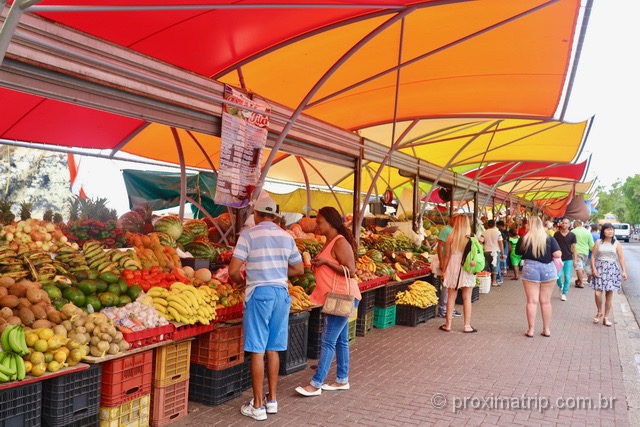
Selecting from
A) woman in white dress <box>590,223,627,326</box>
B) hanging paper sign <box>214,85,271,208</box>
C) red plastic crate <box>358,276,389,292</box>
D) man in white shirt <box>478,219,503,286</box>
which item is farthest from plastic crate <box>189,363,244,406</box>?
man in white shirt <box>478,219,503,286</box>

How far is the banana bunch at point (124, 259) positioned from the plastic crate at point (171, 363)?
119 centimetres

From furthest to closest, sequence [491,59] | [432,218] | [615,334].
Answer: [432,218] → [615,334] → [491,59]

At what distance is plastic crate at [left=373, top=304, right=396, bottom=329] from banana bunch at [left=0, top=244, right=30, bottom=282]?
19.2ft

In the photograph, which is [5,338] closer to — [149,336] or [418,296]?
[149,336]

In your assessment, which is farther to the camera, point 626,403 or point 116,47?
point 626,403

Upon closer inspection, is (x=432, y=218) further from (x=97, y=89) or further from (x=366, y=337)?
(x=97, y=89)

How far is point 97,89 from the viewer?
4.11 metres

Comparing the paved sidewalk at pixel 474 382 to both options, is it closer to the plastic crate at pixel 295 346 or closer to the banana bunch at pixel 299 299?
the plastic crate at pixel 295 346

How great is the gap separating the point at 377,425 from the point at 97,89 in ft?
12.0

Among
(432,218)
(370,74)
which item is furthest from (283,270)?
(432,218)

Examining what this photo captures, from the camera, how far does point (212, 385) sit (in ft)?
17.0

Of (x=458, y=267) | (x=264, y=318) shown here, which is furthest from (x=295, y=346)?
(x=458, y=267)

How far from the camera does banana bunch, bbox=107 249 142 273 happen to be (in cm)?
565

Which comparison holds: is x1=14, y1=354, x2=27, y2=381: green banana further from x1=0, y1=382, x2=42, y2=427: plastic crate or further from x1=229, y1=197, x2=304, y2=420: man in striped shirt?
x1=229, y1=197, x2=304, y2=420: man in striped shirt
